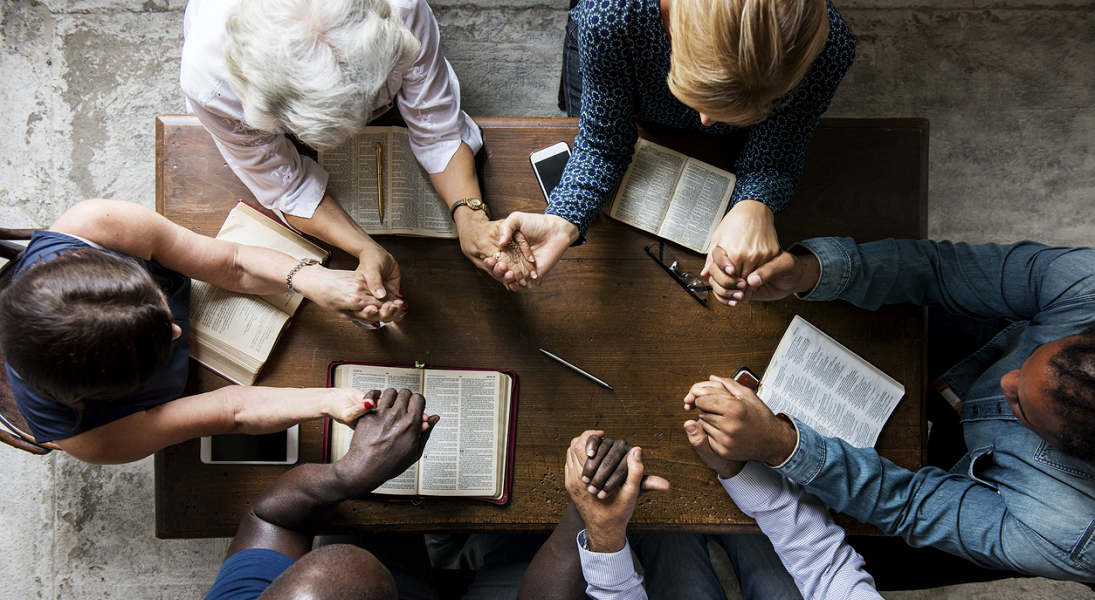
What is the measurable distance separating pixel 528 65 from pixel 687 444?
1.89m

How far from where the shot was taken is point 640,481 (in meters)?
1.61

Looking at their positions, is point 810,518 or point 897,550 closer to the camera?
point 810,518

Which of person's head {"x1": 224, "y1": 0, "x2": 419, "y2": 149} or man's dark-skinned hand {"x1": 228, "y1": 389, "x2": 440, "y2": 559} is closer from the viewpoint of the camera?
person's head {"x1": 224, "y1": 0, "x2": 419, "y2": 149}

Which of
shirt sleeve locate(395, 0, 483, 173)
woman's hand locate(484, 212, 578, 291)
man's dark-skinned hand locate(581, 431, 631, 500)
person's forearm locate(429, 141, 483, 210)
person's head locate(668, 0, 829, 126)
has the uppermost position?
person's head locate(668, 0, 829, 126)

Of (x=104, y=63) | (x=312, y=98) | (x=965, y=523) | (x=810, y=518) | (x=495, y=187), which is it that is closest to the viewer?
(x=312, y=98)

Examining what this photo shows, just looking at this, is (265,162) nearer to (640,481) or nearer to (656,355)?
(656,355)

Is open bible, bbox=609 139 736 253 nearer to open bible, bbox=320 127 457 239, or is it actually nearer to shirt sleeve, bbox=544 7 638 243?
shirt sleeve, bbox=544 7 638 243

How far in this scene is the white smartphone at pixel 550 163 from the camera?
1797 millimetres

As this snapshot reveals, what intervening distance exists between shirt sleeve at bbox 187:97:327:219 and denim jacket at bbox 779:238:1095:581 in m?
1.56

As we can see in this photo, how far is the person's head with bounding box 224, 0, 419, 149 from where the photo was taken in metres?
1.30

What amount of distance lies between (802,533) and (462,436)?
109 cm

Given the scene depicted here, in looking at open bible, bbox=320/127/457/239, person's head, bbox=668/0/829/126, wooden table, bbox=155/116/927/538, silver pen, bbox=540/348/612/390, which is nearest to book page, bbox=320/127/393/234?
open bible, bbox=320/127/457/239

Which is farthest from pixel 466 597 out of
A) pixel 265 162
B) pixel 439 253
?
pixel 265 162

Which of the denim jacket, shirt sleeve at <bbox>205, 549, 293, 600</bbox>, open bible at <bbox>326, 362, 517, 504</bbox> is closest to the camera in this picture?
shirt sleeve at <bbox>205, 549, 293, 600</bbox>
